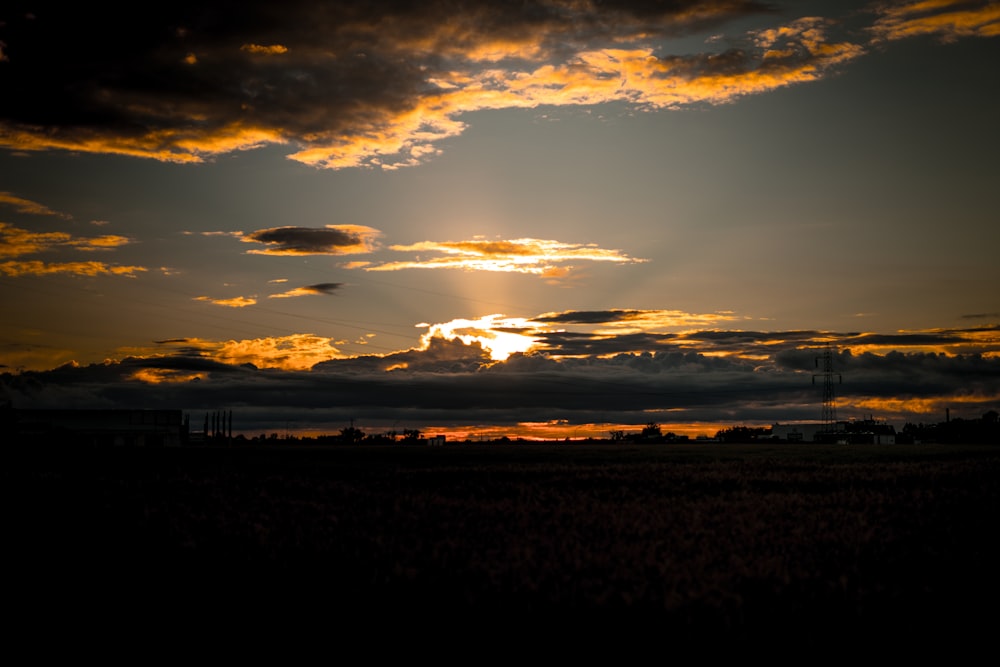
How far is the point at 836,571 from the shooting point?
72.8ft

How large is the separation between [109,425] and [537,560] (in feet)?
621

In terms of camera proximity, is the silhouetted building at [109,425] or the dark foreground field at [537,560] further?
the silhouetted building at [109,425]

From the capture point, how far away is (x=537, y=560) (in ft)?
75.4

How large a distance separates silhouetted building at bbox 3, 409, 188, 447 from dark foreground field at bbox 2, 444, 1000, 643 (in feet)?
479

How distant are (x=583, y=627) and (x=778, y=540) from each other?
1218cm

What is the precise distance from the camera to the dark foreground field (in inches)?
699

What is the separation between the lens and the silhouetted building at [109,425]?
178 m

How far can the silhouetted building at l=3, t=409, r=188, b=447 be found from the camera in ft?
584

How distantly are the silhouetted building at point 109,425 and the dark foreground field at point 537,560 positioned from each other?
14586 cm

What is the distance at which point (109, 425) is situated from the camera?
621 feet

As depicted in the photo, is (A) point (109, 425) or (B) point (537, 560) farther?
(A) point (109, 425)

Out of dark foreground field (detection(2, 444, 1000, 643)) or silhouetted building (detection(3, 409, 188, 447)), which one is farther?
silhouetted building (detection(3, 409, 188, 447))

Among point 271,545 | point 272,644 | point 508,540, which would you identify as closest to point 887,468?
point 508,540

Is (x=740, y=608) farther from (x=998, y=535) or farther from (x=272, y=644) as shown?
(x=998, y=535)
